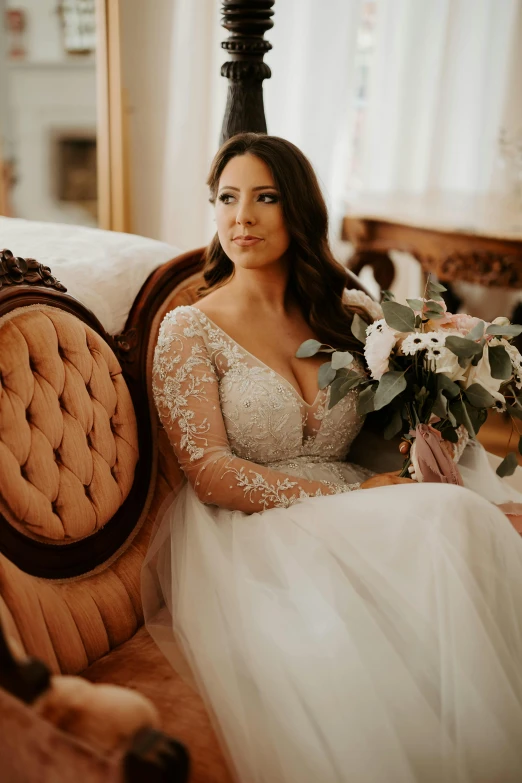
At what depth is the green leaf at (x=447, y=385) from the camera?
1667mm

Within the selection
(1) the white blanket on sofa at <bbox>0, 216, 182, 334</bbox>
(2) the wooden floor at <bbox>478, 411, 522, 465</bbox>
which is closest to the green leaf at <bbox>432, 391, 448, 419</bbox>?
(1) the white blanket on sofa at <bbox>0, 216, 182, 334</bbox>

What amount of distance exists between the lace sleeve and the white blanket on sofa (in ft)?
0.70

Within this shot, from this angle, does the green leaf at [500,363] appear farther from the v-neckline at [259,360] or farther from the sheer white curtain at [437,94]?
the sheer white curtain at [437,94]

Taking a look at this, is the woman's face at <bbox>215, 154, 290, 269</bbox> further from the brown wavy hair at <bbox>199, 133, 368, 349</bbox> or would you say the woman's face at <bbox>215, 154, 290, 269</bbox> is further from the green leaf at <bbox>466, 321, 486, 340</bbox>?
the green leaf at <bbox>466, 321, 486, 340</bbox>

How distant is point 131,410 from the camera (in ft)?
5.84

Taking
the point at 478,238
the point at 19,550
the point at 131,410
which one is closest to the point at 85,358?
the point at 131,410

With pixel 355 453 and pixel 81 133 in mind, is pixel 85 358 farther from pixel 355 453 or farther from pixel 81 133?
pixel 81 133

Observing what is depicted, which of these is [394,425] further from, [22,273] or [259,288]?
[22,273]

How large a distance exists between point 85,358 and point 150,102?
2.91m

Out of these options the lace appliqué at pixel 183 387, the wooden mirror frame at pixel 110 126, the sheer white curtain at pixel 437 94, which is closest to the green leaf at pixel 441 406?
the lace appliqué at pixel 183 387

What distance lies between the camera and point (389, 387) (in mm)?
1710

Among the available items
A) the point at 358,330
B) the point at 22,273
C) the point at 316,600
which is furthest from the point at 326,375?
the point at 22,273

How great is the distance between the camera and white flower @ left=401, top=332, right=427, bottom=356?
1.64 metres

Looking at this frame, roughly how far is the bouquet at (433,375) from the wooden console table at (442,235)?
1.61 metres
